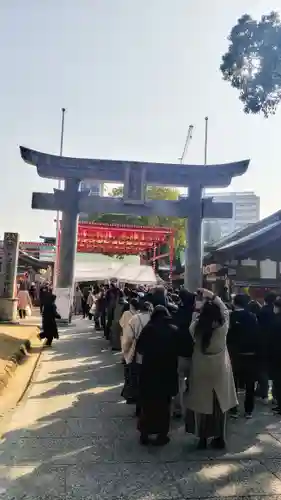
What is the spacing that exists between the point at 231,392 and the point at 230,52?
6845 mm

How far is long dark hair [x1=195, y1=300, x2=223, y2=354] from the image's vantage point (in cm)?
505

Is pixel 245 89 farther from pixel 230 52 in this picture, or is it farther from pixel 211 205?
pixel 211 205

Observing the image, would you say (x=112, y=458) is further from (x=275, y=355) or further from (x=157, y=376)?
(x=275, y=355)

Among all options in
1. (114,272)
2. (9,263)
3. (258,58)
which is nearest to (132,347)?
(258,58)

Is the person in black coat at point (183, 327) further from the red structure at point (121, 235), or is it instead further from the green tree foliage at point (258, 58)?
the red structure at point (121, 235)

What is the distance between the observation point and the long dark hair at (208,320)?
505cm

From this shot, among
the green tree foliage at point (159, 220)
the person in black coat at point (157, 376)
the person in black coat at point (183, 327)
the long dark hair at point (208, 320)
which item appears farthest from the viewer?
the green tree foliage at point (159, 220)

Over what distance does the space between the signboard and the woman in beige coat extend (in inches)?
553

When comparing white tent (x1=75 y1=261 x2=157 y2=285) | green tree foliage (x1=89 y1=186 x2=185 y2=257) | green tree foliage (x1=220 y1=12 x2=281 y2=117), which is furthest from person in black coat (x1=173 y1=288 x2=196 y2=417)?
green tree foliage (x1=89 y1=186 x2=185 y2=257)

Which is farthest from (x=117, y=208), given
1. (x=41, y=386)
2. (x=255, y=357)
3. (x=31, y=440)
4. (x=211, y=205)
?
(x=31, y=440)

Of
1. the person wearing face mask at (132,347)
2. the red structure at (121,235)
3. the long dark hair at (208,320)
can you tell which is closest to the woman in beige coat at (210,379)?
the long dark hair at (208,320)

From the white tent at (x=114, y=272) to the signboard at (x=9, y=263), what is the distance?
3536 millimetres

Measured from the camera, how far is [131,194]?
663 inches

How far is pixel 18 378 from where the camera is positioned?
8.94 meters
